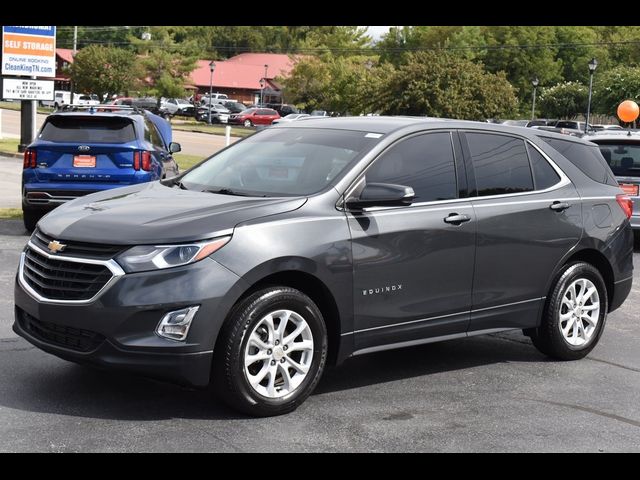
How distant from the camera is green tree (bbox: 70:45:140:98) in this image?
65.9 meters

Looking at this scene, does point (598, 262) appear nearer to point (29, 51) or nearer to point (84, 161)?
point (84, 161)

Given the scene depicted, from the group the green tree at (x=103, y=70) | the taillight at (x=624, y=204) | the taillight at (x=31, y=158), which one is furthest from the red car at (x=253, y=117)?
the taillight at (x=624, y=204)

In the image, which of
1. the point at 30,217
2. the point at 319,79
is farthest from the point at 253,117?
the point at 30,217

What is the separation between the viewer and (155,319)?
548cm

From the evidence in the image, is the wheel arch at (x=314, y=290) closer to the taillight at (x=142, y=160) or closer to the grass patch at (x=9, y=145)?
the taillight at (x=142, y=160)

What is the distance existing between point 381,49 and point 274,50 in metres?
46.0

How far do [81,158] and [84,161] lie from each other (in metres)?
0.05

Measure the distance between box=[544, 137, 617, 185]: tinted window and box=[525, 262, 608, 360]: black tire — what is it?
0.80 meters

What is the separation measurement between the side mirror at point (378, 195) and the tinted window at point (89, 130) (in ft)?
24.4

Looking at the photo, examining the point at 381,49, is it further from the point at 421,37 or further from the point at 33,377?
the point at 33,377
